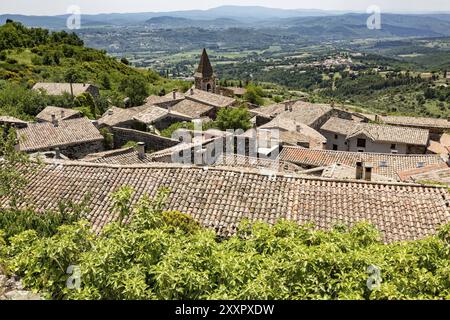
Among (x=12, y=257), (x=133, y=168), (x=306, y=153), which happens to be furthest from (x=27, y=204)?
(x=306, y=153)

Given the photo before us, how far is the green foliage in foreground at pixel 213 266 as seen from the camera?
17.1ft

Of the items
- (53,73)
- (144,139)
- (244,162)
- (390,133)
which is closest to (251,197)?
(244,162)

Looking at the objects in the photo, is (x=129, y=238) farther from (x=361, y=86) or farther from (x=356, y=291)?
(x=361, y=86)

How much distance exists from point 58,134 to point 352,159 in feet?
63.2

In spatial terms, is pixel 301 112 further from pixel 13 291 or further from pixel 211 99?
pixel 13 291

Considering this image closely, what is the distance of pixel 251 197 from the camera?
12305mm

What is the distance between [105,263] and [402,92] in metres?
122

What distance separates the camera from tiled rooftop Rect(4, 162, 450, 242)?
11.3 metres

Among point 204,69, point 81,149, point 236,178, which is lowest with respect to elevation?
point 81,149

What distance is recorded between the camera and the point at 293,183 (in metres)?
12.9

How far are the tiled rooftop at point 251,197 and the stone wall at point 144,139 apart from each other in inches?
507

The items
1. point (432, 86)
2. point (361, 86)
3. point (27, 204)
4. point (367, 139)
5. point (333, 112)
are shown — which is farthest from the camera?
point (361, 86)

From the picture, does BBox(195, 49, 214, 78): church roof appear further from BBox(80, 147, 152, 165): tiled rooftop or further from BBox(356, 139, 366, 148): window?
BBox(80, 147, 152, 165): tiled rooftop

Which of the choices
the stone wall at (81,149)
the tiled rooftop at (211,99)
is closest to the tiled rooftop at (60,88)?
the tiled rooftop at (211,99)
